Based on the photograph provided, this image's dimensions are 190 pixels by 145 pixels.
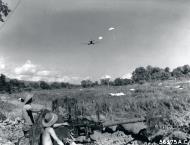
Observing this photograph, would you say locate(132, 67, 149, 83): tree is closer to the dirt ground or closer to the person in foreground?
the dirt ground

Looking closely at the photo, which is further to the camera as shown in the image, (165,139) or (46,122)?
(165,139)

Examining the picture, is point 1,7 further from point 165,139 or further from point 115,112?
point 165,139

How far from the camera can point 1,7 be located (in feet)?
55.7

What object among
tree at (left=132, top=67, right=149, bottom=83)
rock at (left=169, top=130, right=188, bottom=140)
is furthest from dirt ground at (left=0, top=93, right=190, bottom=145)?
tree at (left=132, top=67, right=149, bottom=83)

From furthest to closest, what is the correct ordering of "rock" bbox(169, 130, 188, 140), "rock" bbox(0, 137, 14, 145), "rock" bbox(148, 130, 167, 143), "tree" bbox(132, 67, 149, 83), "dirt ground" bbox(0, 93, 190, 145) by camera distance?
"tree" bbox(132, 67, 149, 83) < "rock" bbox(0, 137, 14, 145) < "rock" bbox(148, 130, 167, 143) < "dirt ground" bbox(0, 93, 190, 145) < "rock" bbox(169, 130, 188, 140)

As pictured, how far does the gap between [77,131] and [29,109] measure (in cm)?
300

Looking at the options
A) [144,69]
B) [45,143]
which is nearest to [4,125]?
[45,143]

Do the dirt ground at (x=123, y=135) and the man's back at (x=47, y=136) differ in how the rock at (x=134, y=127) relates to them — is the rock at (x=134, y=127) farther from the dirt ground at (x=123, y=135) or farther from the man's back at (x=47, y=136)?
the man's back at (x=47, y=136)

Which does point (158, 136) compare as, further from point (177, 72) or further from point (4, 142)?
point (177, 72)

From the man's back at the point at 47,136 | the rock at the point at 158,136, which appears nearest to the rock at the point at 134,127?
the rock at the point at 158,136

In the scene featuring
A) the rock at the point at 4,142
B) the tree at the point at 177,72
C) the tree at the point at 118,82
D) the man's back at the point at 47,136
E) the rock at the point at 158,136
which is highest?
the tree at the point at 177,72

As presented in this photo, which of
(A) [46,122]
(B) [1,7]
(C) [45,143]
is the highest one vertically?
(B) [1,7]

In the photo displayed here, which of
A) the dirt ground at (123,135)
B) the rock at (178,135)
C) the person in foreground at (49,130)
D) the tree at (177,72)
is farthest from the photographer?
the tree at (177,72)

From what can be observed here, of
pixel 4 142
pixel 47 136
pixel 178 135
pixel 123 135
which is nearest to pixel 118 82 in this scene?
pixel 123 135
